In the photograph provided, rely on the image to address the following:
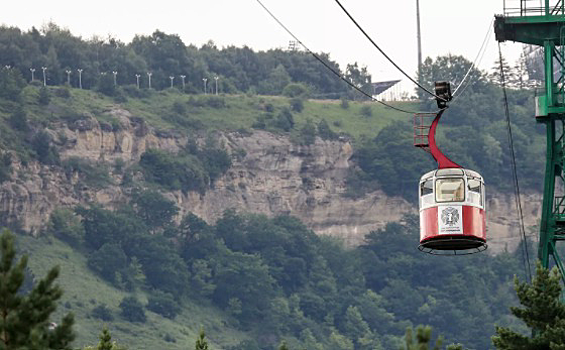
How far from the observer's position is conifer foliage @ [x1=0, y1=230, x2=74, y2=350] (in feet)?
123

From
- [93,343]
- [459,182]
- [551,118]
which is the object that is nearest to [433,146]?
[459,182]

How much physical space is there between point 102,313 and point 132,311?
5139 mm

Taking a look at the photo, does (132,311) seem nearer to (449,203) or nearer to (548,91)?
(548,91)

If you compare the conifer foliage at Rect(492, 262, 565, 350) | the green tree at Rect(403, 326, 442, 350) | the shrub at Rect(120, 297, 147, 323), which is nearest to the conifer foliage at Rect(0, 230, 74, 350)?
the green tree at Rect(403, 326, 442, 350)

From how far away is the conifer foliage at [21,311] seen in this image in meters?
37.5

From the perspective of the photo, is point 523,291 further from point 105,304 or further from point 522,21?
point 105,304

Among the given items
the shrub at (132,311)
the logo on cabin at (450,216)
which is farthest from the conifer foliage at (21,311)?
the shrub at (132,311)

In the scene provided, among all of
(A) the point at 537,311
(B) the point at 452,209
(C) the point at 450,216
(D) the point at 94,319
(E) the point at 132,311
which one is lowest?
(D) the point at 94,319

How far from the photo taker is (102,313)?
187250 millimetres

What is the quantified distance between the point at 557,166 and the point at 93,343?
4272 inches

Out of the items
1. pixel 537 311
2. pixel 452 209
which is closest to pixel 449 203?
pixel 452 209

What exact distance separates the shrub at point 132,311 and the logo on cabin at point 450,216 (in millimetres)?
136448

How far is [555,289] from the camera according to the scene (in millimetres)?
58969

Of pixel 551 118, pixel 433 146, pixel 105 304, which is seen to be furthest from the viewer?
pixel 105 304
